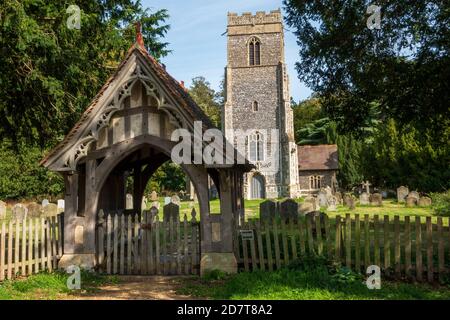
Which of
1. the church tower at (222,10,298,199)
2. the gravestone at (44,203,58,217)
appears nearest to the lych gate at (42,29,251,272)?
the gravestone at (44,203,58,217)

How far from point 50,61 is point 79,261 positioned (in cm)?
520

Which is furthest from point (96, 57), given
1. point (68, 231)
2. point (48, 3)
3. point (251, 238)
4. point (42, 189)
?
point (42, 189)

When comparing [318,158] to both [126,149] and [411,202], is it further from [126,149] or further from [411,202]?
[126,149]

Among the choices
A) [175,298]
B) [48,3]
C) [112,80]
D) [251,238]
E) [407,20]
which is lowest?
[175,298]

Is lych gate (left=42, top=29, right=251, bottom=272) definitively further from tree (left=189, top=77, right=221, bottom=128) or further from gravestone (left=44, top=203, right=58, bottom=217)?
tree (left=189, top=77, right=221, bottom=128)

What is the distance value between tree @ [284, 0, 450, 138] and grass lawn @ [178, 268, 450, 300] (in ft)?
15.4

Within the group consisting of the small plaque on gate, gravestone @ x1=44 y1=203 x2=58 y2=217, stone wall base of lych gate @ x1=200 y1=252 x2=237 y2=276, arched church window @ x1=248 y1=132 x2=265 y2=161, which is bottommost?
stone wall base of lych gate @ x1=200 y1=252 x2=237 y2=276

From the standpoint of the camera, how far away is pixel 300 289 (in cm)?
690

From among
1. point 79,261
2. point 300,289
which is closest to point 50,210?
point 79,261

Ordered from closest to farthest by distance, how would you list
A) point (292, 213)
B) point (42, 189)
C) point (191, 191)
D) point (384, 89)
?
point (384, 89) < point (292, 213) < point (42, 189) < point (191, 191)

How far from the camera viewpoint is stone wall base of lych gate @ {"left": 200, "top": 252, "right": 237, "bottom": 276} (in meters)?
8.50

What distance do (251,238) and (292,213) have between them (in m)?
9.02

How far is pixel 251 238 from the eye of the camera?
337 inches

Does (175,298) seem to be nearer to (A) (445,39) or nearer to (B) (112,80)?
(B) (112,80)
